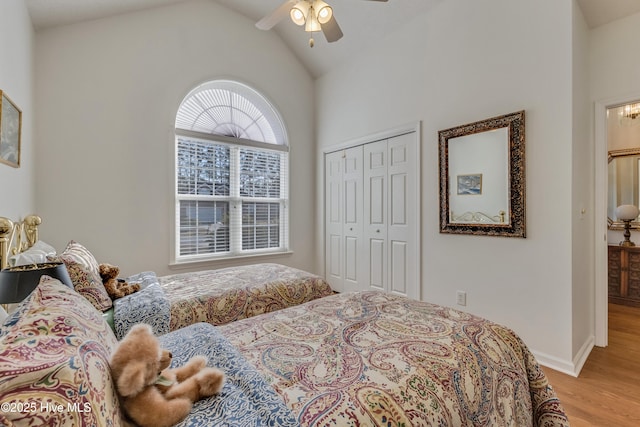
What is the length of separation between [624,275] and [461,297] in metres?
2.50

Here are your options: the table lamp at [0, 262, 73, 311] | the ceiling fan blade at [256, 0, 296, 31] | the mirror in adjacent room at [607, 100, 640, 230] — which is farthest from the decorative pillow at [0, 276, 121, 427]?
the mirror in adjacent room at [607, 100, 640, 230]

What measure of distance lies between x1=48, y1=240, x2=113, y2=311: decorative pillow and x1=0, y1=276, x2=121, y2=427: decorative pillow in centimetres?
100

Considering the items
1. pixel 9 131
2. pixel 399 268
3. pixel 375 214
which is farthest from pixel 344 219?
pixel 9 131

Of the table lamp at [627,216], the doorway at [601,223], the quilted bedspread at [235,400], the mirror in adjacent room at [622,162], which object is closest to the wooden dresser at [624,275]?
the table lamp at [627,216]

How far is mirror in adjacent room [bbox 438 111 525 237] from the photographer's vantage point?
96.7 inches

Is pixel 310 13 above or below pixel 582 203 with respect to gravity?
above

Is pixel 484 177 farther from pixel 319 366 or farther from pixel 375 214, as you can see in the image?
pixel 319 366

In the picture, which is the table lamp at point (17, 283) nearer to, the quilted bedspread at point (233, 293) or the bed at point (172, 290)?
the bed at point (172, 290)

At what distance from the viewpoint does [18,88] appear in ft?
7.21

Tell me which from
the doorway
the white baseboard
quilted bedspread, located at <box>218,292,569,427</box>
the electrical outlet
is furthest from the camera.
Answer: the electrical outlet


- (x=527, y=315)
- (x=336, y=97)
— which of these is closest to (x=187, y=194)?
(x=336, y=97)

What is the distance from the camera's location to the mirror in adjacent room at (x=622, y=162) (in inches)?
146

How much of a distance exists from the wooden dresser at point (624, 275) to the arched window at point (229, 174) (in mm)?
4265

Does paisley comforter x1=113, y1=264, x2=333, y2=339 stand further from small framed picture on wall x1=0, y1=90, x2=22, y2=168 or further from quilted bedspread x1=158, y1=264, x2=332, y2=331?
small framed picture on wall x1=0, y1=90, x2=22, y2=168
